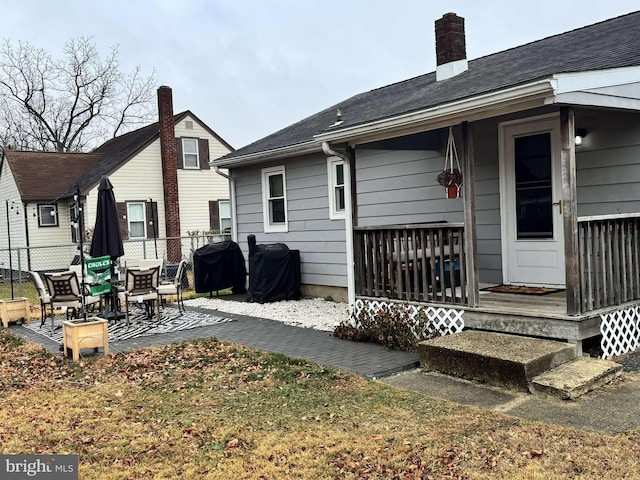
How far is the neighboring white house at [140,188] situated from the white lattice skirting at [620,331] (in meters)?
16.1

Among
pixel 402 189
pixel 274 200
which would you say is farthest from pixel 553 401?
pixel 274 200

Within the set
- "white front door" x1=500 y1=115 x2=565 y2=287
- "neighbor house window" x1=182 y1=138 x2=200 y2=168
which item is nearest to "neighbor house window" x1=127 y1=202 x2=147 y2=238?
"neighbor house window" x1=182 y1=138 x2=200 y2=168

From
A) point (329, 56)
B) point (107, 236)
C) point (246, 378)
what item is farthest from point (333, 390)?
point (329, 56)

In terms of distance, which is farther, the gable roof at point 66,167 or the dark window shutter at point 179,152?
the dark window shutter at point 179,152

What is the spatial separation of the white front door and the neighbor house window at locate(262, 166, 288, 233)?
5171mm

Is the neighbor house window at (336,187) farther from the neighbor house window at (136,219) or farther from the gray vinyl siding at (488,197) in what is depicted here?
the neighbor house window at (136,219)

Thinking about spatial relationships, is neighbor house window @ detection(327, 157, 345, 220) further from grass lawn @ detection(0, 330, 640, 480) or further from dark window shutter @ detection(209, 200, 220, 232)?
dark window shutter @ detection(209, 200, 220, 232)

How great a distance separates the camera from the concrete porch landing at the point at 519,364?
4.65 metres

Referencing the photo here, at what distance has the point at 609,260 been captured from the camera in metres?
5.75

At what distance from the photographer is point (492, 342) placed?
5.43 metres

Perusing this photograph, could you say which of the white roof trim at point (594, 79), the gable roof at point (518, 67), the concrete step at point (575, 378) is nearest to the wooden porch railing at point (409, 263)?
the gable roof at point (518, 67)

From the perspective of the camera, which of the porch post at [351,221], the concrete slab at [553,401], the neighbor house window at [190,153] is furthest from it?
the neighbor house window at [190,153]

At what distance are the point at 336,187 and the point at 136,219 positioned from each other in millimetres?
12068

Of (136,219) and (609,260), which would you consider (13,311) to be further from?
(136,219)
